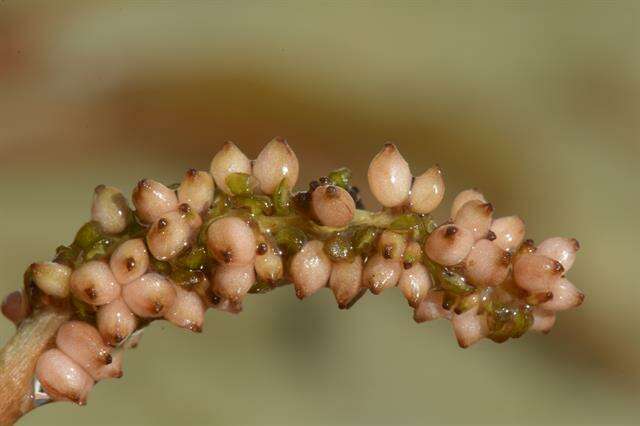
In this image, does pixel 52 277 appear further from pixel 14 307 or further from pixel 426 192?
pixel 426 192

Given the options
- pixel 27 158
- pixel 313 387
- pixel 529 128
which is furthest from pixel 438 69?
pixel 27 158

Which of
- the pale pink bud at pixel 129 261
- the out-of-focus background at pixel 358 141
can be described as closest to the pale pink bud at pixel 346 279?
the pale pink bud at pixel 129 261

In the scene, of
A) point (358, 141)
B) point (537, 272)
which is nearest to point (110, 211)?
point (537, 272)

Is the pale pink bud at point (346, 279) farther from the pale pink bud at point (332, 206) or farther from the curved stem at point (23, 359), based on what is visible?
the curved stem at point (23, 359)

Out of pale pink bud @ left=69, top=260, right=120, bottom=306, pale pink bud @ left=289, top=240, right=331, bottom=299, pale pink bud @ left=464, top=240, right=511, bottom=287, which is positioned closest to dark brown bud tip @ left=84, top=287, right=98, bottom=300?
pale pink bud @ left=69, top=260, right=120, bottom=306

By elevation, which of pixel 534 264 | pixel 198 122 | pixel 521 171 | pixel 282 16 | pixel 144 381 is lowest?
pixel 144 381

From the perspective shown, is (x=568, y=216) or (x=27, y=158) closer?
(x=27, y=158)

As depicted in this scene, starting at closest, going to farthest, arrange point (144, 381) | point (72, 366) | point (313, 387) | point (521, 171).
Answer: point (72, 366) → point (144, 381) → point (313, 387) → point (521, 171)

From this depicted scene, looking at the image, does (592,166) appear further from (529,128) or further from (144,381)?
(144,381)
